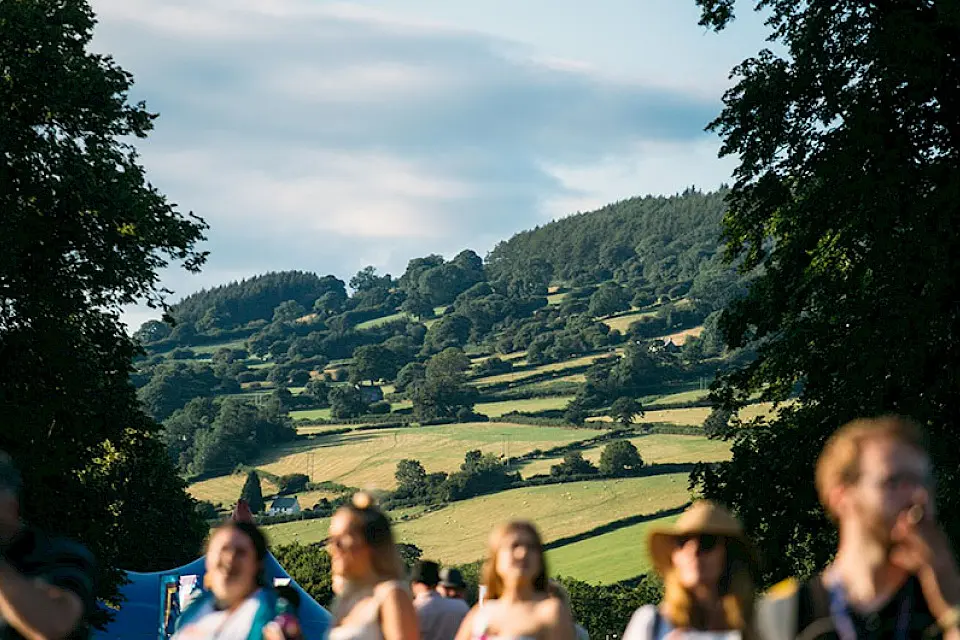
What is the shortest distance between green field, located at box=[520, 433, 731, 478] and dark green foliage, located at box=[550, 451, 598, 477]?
65.3 inches

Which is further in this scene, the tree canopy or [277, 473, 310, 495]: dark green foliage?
[277, 473, 310, 495]: dark green foliage

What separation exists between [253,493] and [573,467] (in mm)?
32717

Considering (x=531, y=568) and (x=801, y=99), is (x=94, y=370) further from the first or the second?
(x=531, y=568)

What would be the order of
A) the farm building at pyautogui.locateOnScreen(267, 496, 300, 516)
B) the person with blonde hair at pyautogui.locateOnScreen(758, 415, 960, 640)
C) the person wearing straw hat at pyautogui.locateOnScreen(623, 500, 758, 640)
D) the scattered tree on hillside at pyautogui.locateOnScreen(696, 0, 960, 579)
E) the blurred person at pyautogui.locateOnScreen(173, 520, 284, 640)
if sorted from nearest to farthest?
the person with blonde hair at pyautogui.locateOnScreen(758, 415, 960, 640) → the person wearing straw hat at pyautogui.locateOnScreen(623, 500, 758, 640) → the blurred person at pyautogui.locateOnScreen(173, 520, 284, 640) → the scattered tree on hillside at pyautogui.locateOnScreen(696, 0, 960, 579) → the farm building at pyautogui.locateOnScreen(267, 496, 300, 516)

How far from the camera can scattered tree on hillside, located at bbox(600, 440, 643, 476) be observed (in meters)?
135

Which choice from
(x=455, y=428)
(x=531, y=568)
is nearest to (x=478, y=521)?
(x=455, y=428)

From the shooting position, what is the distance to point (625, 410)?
161000 mm

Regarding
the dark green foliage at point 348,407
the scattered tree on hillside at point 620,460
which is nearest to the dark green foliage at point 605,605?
the scattered tree on hillside at point 620,460

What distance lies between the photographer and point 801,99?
1962 cm

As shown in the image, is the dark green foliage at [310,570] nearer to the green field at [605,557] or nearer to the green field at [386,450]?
the green field at [605,557]

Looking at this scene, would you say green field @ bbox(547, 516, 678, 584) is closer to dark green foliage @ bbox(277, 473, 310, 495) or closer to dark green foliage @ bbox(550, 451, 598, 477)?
dark green foliage @ bbox(550, 451, 598, 477)

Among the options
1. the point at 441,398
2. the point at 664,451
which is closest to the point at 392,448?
the point at 441,398

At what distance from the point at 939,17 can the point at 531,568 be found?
13.3m

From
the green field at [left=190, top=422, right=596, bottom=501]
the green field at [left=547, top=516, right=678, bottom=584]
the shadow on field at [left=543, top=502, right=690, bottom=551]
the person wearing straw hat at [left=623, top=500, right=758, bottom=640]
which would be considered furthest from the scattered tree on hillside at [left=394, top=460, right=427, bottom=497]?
the person wearing straw hat at [left=623, top=500, right=758, bottom=640]
